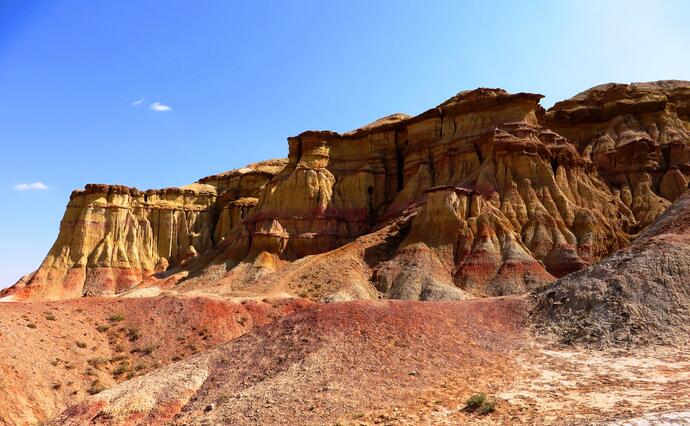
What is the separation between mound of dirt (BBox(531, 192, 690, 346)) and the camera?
21.9m

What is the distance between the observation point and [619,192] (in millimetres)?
61750

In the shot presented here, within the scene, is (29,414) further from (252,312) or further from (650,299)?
(650,299)

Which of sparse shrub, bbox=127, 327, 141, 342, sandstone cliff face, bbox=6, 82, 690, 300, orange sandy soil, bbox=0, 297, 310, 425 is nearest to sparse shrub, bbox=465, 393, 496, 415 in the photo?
orange sandy soil, bbox=0, 297, 310, 425

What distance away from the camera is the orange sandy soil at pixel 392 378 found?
15492 mm

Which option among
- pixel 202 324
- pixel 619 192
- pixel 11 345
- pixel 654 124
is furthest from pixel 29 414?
pixel 654 124

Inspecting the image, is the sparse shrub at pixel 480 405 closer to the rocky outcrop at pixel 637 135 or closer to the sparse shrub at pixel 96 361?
the sparse shrub at pixel 96 361

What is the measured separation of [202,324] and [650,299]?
75.5 feet

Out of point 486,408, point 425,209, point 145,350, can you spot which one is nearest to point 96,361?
point 145,350

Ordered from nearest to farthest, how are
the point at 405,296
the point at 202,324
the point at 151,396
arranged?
the point at 151,396, the point at 202,324, the point at 405,296

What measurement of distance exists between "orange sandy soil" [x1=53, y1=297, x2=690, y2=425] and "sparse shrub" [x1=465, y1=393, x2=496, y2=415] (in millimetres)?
178

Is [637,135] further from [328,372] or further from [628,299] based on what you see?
[328,372]

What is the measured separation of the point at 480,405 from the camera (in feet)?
50.9

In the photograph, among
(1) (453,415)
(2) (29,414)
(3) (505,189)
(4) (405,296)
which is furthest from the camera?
(3) (505,189)

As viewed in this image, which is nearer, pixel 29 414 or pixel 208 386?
pixel 208 386
